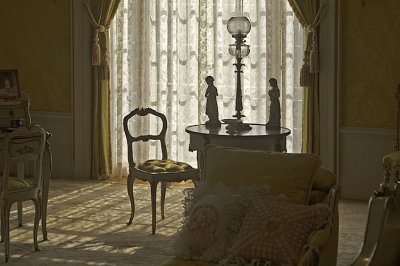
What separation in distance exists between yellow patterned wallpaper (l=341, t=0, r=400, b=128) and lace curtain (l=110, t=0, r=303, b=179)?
510mm

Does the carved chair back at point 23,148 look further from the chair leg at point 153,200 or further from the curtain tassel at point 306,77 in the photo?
the curtain tassel at point 306,77

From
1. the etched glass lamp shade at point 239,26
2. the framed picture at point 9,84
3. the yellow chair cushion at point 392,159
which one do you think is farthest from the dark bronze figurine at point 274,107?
the framed picture at point 9,84

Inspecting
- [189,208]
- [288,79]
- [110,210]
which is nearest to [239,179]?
[189,208]

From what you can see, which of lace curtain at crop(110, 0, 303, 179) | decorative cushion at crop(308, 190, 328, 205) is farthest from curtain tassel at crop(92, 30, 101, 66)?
decorative cushion at crop(308, 190, 328, 205)

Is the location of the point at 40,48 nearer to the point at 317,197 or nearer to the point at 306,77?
the point at 306,77

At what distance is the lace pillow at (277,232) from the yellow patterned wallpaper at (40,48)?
496cm

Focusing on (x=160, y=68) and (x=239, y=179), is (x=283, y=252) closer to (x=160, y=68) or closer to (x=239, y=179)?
(x=239, y=179)

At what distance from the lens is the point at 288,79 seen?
7758 mm

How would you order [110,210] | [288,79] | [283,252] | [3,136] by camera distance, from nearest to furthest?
1. [283,252]
2. [3,136]
3. [110,210]
4. [288,79]

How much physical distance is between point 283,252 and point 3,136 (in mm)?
2882

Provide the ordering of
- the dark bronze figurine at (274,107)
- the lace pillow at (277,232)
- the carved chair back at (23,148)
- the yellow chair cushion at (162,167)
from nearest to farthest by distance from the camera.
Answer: the lace pillow at (277,232) < the carved chair back at (23,148) < the dark bronze figurine at (274,107) < the yellow chair cushion at (162,167)

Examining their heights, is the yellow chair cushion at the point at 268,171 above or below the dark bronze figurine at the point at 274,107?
below

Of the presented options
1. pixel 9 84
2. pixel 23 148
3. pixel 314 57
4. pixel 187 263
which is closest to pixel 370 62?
pixel 314 57

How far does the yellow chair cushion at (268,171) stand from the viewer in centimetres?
392
